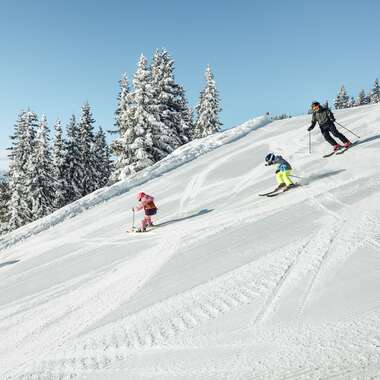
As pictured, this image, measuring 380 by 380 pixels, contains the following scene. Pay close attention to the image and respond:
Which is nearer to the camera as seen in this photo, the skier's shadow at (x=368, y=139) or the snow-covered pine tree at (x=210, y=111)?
the skier's shadow at (x=368, y=139)

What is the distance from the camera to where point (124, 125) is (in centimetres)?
3466

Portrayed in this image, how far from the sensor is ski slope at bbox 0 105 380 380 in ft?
14.3

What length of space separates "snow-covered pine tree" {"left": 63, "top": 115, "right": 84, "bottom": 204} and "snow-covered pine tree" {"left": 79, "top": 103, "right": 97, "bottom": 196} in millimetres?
795

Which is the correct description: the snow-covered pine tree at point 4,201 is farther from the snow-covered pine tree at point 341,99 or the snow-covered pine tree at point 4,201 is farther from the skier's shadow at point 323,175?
the snow-covered pine tree at point 341,99

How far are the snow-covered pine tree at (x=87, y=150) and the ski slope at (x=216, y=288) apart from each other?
3183cm

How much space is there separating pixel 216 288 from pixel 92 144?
42541 millimetres

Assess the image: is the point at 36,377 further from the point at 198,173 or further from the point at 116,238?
the point at 198,173

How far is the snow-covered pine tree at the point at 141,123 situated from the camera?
30.7 m

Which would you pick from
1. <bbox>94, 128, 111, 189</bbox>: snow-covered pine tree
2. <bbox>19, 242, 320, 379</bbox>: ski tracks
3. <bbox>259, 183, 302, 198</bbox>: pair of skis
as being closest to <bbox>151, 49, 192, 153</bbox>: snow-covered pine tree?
<bbox>94, 128, 111, 189</bbox>: snow-covered pine tree

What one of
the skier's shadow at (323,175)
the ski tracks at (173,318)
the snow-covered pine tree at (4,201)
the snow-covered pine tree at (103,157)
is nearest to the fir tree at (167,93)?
the snow-covered pine tree at (103,157)

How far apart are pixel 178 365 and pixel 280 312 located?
148 centimetres

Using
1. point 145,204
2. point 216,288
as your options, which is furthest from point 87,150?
point 216,288

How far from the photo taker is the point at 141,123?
31234 millimetres

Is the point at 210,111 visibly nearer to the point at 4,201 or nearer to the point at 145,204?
the point at 4,201
